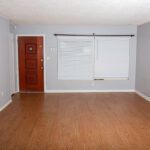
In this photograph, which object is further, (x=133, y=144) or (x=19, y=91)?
(x=19, y=91)

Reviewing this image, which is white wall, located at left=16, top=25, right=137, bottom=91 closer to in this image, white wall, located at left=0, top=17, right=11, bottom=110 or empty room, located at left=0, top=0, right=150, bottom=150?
empty room, located at left=0, top=0, right=150, bottom=150

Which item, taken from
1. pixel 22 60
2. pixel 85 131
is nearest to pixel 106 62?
pixel 22 60

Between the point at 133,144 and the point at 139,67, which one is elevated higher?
the point at 139,67

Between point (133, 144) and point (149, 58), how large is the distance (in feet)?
10.6

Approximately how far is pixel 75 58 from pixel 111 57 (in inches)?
50.6

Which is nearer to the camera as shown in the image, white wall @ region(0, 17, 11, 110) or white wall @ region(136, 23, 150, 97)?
white wall @ region(0, 17, 11, 110)

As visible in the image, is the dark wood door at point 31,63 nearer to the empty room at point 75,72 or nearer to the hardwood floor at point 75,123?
the empty room at point 75,72

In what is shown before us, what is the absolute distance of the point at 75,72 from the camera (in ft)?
20.8

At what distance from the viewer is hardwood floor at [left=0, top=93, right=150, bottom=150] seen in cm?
288

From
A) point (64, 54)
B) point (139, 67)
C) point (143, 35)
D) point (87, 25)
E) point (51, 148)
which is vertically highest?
point (87, 25)

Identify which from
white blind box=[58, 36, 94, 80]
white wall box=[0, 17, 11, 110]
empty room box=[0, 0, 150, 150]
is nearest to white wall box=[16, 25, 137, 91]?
empty room box=[0, 0, 150, 150]

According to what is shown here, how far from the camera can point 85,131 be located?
332 centimetres

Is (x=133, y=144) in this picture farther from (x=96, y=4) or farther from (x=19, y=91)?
(x=19, y=91)

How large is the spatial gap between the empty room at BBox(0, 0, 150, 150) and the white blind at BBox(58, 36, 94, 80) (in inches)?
1.4
